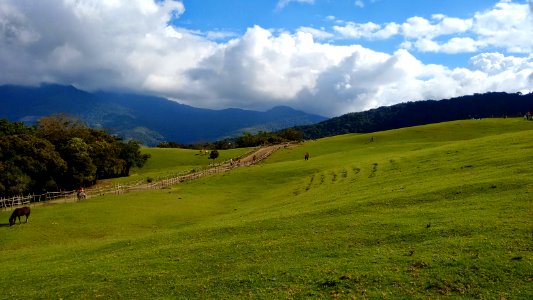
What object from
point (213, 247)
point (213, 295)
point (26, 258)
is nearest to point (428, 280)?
point (213, 295)

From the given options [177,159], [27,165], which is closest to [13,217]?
[27,165]

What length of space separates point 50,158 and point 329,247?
66.9 meters

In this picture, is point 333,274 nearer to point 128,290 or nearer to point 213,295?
point 213,295

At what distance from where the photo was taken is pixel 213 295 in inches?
718

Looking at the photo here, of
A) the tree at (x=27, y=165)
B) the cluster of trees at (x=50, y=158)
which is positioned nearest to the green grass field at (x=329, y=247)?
the tree at (x=27, y=165)

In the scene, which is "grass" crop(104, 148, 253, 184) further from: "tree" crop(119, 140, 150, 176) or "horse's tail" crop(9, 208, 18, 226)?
"horse's tail" crop(9, 208, 18, 226)

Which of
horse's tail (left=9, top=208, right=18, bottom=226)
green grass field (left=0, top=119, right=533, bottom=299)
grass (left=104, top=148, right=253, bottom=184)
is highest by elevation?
grass (left=104, top=148, right=253, bottom=184)

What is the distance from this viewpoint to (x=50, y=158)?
246 feet

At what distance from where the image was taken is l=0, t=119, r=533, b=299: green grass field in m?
17.4

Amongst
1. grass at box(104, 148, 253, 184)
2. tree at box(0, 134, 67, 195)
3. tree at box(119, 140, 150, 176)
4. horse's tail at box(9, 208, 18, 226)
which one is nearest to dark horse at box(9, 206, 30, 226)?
horse's tail at box(9, 208, 18, 226)

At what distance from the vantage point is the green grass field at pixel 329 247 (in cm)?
1744

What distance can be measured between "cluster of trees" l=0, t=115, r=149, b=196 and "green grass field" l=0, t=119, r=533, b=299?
2732cm

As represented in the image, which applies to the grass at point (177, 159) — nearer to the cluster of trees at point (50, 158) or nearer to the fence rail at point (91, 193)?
the cluster of trees at point (50, 158)

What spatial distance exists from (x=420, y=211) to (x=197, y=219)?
2316 cm
